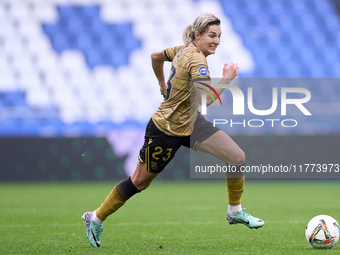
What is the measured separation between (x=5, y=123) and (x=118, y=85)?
2.92m

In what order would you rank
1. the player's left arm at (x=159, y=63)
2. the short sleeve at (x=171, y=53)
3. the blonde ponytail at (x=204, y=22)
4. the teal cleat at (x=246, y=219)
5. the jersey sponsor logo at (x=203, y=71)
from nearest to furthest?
the jersey sponsor logo at (x=203, y=71) → the blonde ponytail at (x=204, y=22) → the teal cleat at (x=246, y=219) → the short sleeve at (x=171, y=53) → the player's left arm at (x=159, y=63)

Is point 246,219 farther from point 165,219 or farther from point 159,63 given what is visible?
point 165,219

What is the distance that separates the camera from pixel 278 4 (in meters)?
15.5

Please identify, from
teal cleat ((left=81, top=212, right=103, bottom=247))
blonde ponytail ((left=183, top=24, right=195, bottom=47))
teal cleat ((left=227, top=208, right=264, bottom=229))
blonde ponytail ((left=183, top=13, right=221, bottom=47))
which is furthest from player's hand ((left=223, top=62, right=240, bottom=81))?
teal cleat ((left=81, top=212, right=103, bottom=247))

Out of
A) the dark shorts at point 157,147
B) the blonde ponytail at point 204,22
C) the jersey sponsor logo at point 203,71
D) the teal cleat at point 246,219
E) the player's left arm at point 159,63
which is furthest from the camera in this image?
the player's left arm at point 159,63

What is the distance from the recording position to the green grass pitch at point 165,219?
450 cm

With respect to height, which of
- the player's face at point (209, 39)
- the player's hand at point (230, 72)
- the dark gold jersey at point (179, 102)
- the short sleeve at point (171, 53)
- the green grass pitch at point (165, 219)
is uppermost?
the player's face at point (209, 39)

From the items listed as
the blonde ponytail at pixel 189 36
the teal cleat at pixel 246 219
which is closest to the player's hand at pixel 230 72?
the blonde ponytail at pixel 189 36

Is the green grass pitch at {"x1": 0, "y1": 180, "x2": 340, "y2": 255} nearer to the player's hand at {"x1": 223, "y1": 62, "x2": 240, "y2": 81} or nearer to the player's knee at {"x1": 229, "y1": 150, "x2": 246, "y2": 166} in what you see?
the player's knee at {"x1": 229, "y1": 150, "x2": 246, "y2": 166}

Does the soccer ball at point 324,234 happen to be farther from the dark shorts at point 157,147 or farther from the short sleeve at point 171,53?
the short sleeve at point 171,53

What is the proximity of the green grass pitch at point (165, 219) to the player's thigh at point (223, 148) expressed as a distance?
702 mm

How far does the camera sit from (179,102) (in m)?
4.47

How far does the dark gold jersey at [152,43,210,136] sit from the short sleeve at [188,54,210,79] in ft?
0.26

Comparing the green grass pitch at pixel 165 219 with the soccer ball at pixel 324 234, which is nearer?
the soccer ball at pixel 324 234
